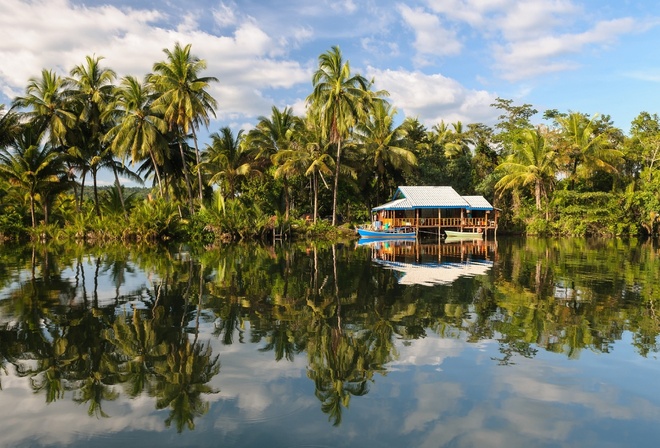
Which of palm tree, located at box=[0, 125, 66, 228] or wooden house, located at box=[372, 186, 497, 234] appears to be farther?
wooden house, located at box=[372, 186, 497, 234]

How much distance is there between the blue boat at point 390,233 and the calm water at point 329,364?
21831 millimetres

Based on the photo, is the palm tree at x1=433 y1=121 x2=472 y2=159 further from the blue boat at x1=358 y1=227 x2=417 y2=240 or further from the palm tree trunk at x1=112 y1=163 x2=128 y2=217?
the palm tree trunk at x1=112 y1=163 x2=128 y2=217

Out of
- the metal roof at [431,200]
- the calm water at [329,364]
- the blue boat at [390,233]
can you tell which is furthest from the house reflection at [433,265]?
the metal roof at [431,200]

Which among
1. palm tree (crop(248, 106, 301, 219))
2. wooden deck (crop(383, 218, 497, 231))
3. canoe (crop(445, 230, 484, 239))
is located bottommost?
canoe (crop(445, 230, 484, 239))

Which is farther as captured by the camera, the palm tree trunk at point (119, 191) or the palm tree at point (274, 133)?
the palm tree at point (274, 133)

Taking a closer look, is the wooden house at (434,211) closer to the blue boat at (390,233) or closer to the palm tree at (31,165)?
the blue boat at (390,233)

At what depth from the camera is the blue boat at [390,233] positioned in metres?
34.8

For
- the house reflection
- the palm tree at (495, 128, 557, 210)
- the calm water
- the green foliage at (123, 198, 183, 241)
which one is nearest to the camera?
the calm water

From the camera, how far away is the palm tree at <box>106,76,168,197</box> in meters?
31.1

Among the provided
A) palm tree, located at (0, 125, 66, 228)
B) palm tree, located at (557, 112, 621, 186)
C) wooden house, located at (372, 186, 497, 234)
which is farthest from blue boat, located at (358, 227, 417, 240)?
palm tree, located at (0, 125, 66, 228)

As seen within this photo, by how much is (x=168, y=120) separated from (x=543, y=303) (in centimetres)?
2818

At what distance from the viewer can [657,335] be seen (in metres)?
7.77

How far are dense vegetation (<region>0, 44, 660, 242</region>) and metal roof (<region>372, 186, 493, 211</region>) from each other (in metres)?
2.76

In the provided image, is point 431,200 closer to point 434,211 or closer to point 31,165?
point 434,211
